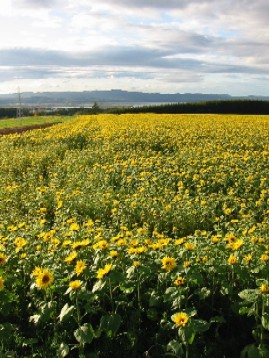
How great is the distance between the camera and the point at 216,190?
945 cm

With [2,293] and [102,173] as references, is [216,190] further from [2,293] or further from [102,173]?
[2,293]

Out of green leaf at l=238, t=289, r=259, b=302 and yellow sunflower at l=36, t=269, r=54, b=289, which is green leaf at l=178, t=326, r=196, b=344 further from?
yellow sunflower at l=36, t=269, r=54, b=289

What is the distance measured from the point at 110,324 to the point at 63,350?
46cm

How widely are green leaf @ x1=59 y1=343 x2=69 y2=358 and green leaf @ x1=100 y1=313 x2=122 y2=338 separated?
35cm

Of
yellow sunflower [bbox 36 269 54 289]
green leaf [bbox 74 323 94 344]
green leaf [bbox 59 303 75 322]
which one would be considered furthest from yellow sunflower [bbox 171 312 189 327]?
yellow sunflower [bbox 36 269 54 289]

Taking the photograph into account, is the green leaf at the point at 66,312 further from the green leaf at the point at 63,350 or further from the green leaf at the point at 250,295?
the green leaf at the point at 250,295

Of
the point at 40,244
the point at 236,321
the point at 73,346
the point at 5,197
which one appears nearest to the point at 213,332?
the point at 236,321

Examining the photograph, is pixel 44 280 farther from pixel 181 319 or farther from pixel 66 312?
pixel 181 319

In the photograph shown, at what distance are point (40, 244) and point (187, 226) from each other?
10.5 feet

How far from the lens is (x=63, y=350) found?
371cm

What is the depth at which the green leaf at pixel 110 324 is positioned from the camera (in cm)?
379

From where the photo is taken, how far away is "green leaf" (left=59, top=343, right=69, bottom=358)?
368 centimetres

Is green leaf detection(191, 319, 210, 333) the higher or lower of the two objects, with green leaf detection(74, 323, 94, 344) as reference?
higher

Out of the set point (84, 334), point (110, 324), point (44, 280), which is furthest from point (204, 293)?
point (44, 280)
